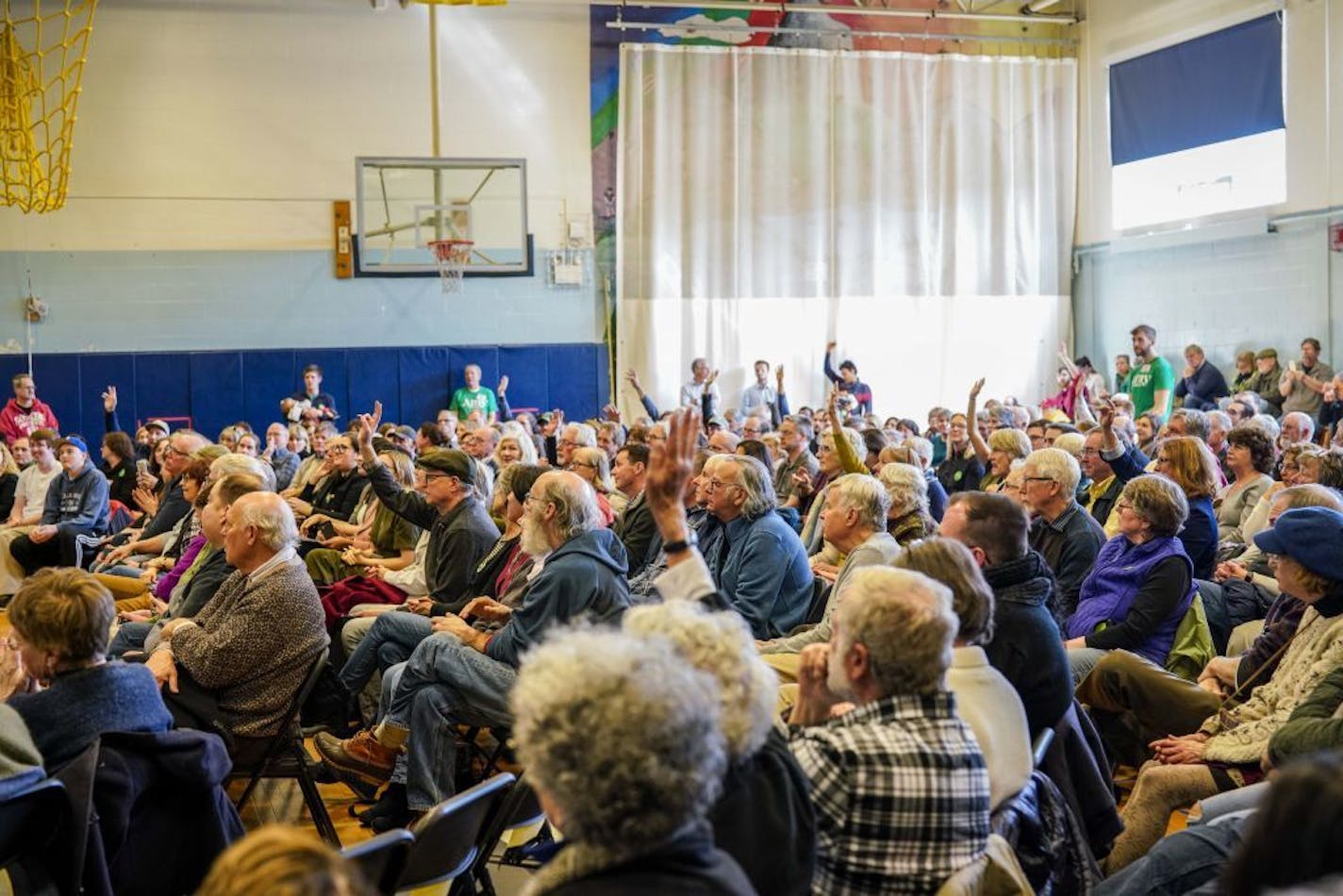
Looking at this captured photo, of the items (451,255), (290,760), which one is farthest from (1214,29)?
(290,760)

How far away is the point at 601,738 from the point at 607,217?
1318cm

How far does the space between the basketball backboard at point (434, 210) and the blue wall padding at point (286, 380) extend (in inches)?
38.0

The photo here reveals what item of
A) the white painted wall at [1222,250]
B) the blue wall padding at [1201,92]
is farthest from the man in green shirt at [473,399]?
the blue wall padding at [1201,92]

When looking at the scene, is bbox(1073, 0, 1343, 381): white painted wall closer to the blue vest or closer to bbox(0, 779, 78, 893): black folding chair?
the blue vest

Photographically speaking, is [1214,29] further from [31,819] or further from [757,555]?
[31,819]

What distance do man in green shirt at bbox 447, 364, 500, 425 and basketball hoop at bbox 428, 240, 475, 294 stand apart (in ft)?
3.25

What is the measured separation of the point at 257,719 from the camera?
379 cm

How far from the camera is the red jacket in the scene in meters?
12.3

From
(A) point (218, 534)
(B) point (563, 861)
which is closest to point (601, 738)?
(B) point (563, 861)

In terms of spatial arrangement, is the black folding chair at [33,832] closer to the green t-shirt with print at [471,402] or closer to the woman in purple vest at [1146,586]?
the woman in purple vest at [1146,586]

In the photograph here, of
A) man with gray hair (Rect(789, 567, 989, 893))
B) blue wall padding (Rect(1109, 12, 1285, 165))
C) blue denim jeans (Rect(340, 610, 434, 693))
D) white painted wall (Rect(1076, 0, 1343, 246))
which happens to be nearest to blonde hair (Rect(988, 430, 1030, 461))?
blue denim jeans (Rect(340, 610, 434, 693))

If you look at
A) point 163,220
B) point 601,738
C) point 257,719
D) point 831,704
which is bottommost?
point 257,719

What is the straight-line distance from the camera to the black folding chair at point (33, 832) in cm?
246

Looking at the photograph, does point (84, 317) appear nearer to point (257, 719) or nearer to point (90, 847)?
point (257, 719)
